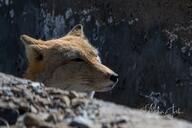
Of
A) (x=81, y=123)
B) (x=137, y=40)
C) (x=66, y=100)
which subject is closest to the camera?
(x=81, y=123)

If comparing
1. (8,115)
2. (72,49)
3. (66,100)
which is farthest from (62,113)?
(72,49)

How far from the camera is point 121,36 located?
17859 mm

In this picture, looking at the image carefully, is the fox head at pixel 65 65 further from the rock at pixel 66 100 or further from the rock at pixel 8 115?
the rock at pixel 8 115

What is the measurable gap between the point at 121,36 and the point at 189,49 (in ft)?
6.79

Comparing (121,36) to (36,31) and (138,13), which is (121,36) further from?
(36,31)

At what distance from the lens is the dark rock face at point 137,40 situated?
661 inches

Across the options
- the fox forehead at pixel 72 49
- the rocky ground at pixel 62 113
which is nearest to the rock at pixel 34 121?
the rocky ground at pixel 62 113

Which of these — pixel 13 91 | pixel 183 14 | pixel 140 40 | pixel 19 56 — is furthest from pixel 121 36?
pixel 13 91

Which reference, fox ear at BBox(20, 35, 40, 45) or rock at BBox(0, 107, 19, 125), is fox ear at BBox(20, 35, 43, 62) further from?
rock at BBox(0, 107, 19, 125)

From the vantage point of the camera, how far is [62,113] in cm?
481

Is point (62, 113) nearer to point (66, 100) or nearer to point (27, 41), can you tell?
point (66, 100)

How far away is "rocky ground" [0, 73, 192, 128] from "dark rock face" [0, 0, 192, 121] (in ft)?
35.8

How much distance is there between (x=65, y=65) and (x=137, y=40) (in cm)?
833

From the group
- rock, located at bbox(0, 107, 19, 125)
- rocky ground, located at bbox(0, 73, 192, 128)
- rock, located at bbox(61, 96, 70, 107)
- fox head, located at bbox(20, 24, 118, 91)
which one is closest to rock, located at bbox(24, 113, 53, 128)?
rocky ground, located at bbox(0, 73, 192, 128)
